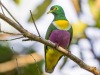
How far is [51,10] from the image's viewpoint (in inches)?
146

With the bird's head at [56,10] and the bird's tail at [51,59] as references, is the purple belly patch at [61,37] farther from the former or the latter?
the bird's head at [56,10]

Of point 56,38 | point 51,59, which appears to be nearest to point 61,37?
point 56,38

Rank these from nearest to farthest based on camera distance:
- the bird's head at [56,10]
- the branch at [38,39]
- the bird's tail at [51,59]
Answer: the branch at [38,39], the bird's tail at [51,59], the bird's head at [56,10]

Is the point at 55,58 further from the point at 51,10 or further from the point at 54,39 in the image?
the point at 51,10

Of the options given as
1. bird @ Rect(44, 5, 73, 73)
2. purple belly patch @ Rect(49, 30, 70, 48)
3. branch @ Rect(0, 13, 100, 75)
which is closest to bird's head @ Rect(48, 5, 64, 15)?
bird @ Rect(44, 5, 73, 73)

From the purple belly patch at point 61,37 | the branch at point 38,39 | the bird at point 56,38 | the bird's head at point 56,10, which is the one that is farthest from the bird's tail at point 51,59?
the branch at point 38,39

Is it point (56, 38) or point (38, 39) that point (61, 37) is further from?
point (38, 39)

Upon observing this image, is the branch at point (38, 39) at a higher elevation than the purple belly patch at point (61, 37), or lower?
higher

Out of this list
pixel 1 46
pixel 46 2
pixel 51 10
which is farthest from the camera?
pixel 1 46

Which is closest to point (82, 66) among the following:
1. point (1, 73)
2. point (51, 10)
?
point (51, 10)

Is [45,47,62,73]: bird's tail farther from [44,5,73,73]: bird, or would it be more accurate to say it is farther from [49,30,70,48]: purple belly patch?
[49,30,70,48]: purple belly patch

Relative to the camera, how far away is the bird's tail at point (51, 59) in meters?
3.52

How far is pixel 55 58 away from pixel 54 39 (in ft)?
0.56

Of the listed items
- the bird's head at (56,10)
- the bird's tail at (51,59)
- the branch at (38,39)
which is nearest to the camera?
the branch at (38,39)
